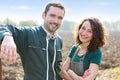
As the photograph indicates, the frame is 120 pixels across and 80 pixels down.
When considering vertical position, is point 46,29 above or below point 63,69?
above

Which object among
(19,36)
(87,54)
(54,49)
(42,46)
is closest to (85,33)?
(87,54)

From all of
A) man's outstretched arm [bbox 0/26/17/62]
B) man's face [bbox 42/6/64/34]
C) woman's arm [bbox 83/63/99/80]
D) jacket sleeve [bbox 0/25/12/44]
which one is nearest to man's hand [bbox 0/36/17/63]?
man's outstretched arm [bbox 0/26/17/62]

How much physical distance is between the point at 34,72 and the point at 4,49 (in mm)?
1066

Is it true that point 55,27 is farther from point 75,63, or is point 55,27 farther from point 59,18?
point 75,63

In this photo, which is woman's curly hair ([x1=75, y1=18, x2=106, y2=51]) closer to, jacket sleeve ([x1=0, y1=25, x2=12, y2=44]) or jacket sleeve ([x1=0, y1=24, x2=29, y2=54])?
jacket sleeve ([x1=0, y1=24, x2=29, y2=54])

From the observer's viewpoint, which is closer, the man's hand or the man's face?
the man's hand

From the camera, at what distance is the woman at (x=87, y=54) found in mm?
3814

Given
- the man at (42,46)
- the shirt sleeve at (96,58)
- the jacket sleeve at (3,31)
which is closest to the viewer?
the jacket sleeve at (3,31)

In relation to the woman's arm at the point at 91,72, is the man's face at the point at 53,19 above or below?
above

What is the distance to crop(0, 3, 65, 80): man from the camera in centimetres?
368

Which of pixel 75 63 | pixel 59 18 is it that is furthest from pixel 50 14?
pixel 75 63

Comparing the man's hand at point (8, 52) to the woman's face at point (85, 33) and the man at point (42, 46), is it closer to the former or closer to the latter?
the man at point (42, 46)

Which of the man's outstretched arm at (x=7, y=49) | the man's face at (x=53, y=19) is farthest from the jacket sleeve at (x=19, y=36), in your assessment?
the man's outstretched arm at (x=7, y=49)

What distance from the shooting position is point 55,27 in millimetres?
3766
